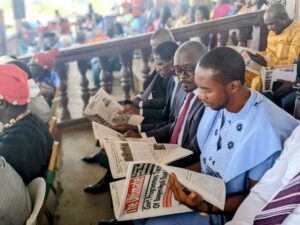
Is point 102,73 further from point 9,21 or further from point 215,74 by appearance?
point 9,21

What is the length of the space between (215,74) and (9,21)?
7.37m

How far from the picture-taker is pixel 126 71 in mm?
3547

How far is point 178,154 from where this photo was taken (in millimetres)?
1790

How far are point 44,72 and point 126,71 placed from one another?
0.88m

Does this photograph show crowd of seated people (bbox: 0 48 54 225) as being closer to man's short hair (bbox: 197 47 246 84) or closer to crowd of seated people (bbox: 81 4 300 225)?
crowd of seated people (bbox: 81 4 300 225)

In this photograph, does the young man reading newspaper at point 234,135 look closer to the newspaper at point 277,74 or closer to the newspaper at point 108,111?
the newspaper at point 277,74

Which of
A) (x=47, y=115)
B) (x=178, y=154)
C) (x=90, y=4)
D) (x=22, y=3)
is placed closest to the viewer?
(x=178, y=154)

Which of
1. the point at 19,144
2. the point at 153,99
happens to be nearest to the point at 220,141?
the point at 19,144

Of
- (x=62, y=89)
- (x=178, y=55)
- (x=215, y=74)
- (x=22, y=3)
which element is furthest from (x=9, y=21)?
(x=215, y=74)

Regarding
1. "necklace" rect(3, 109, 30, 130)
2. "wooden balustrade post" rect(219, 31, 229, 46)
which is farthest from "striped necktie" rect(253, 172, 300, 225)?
"wooden balustrade post" rect(219, 31, 229, 46)

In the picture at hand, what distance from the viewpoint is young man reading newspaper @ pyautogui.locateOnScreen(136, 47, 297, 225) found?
1.39 metres

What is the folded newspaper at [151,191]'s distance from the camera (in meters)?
1.39

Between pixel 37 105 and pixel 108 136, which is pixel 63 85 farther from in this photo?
pixel 108 136

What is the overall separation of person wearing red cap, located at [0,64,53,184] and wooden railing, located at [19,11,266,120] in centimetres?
155
